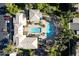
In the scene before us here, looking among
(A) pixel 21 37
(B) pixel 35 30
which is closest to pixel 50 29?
(B) pixel 35 30

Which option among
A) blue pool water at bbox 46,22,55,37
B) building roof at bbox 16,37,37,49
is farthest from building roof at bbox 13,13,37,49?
blue pool water at bbox 46,22,55,37

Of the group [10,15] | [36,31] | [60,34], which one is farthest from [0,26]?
[60,34]

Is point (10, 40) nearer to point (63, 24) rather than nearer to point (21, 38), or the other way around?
point (21, 38)

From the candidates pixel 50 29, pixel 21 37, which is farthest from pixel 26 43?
pixel 50 29

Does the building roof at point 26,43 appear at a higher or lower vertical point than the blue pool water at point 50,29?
lower

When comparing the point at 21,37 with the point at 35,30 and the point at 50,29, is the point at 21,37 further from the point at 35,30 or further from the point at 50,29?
the point at 50,29

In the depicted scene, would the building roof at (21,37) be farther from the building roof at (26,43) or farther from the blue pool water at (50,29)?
the blue pool water at (50,29)

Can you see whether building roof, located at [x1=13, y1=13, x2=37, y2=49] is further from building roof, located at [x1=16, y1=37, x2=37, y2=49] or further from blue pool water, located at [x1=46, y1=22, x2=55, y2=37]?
blue pool water, located at [x1=46, y1=22, x2=55, y2=37]

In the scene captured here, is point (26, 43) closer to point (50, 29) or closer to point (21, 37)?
point (21, 37)

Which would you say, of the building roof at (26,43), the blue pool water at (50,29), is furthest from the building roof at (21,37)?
the blue pool water at (50,29)

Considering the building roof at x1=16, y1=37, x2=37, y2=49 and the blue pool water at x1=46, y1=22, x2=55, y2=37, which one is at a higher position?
the blue pool water at x1=46, y1=22, x2=55, y2=37

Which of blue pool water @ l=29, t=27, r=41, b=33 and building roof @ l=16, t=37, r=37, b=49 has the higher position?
blue pool water @ l=29, t=27, r=41, b=33
